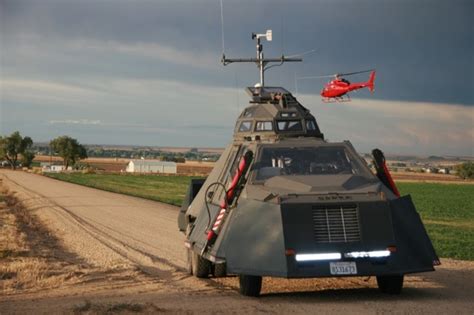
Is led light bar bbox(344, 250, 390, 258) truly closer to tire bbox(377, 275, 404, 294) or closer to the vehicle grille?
the vehicle grille

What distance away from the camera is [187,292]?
10.8 meters

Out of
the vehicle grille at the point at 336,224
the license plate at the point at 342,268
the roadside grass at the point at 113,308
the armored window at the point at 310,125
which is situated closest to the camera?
the roadside grass at the point at 113,308

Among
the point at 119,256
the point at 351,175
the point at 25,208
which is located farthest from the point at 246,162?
the point at 25,208

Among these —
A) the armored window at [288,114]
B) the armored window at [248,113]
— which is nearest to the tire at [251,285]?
the armored window at [288,114]

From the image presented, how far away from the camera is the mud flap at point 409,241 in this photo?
32.8 ft

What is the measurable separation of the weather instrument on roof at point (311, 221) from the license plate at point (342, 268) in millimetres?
13

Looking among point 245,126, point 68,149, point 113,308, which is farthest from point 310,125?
point 68,149

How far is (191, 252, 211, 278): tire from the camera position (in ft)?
40.5

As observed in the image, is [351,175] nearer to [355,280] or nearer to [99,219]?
[355,280]

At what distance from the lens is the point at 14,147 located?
177375 mm

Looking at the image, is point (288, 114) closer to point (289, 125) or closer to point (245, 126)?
point (289, 125)

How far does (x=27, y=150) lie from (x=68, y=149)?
12.4 metres

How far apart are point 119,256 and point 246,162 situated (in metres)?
5.88

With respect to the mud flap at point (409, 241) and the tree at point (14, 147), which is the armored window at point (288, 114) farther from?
the tree at point (14, 147)
